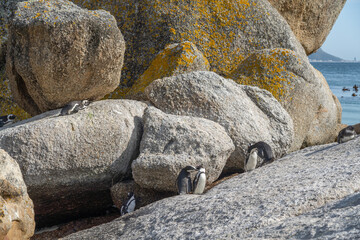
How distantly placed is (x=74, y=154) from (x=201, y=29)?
18.2 ft

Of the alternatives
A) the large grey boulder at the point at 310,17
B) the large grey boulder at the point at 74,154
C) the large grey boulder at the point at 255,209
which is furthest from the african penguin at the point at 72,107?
the large grey boulder at the point at 310,17

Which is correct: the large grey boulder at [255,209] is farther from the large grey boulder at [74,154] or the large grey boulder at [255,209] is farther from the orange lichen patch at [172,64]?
the orange lichen patch at [172,64]

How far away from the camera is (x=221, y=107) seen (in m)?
8.88

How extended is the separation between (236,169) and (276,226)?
4.76 meters

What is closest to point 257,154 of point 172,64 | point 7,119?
point 172,64

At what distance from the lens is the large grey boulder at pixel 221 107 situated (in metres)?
8.70

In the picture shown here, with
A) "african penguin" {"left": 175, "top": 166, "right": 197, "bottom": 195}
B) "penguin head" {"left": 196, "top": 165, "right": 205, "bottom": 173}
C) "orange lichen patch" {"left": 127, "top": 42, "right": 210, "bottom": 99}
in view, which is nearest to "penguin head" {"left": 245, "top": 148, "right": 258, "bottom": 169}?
"penguin head" {"left": 196, "top": 165, "right": 205, "bottom": 173}

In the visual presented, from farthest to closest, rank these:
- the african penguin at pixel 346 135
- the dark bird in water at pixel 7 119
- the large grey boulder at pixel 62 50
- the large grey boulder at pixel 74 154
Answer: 1. the dark bird in water at pixel 7 119
2. the african penguin at pixel 346 135
3. the large grey boulder at pixel 62 50
4. the large grey boulder at pixel 74 154

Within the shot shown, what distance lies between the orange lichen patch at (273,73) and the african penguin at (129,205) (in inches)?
179

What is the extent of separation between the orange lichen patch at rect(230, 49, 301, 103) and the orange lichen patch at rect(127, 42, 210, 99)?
3.94ft

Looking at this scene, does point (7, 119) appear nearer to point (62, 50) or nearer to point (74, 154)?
point (62, 50)

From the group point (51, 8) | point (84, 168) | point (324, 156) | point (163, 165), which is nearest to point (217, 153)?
point (163, 165)

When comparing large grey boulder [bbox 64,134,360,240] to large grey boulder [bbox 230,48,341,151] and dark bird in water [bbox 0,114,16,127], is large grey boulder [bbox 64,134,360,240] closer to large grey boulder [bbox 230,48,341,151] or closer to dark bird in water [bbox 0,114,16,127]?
large grey boulder [bbox 230,48,341,151]

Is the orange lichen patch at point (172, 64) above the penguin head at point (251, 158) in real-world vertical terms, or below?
above
